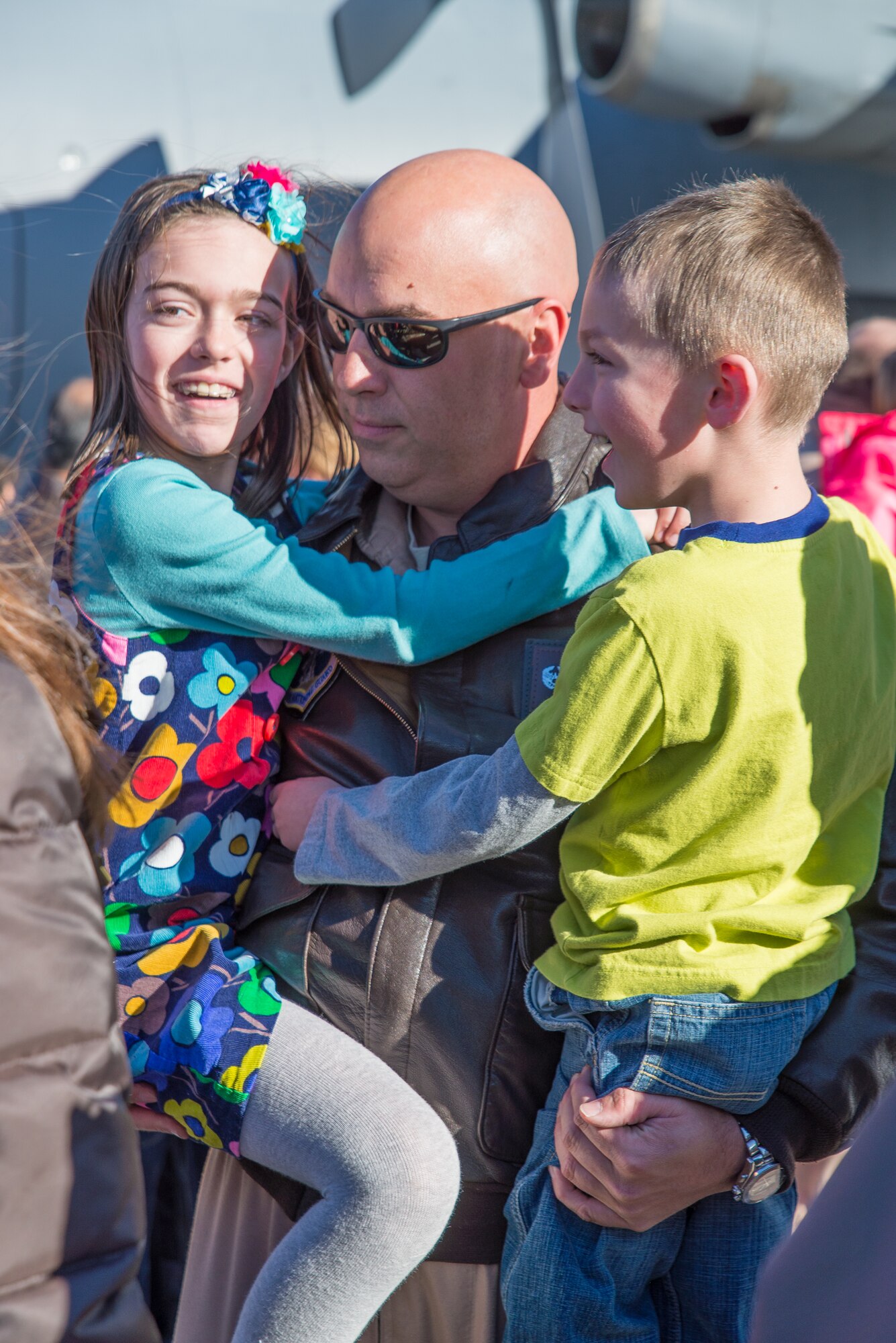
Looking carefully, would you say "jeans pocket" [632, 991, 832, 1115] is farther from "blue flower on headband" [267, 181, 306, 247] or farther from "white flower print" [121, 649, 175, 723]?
"blue flower on headband" [267, 181, 306, 247]

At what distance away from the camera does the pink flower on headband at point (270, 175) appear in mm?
1963

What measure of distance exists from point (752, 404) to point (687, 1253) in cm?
115

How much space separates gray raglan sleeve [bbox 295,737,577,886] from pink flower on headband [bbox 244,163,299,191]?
1.09m

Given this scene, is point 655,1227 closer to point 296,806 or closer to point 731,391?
point 296,806

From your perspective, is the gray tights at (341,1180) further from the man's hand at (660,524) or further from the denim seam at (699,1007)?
the man's hand at (660,524)

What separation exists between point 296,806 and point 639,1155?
712mm

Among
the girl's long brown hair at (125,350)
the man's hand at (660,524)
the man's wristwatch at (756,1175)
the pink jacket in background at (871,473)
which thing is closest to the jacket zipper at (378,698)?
the girl's long brown hair at (125,350)

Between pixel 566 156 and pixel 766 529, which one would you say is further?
pixel 566 156

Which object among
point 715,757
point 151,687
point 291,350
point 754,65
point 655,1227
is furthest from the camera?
point 754,65

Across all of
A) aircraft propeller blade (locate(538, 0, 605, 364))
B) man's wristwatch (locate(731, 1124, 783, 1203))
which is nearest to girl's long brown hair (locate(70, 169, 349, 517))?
man's wristwatch (locate(731, 1124, 783, 1203))

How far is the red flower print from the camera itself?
1.75 m

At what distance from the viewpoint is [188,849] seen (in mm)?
1739

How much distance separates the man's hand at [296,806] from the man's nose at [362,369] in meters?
0.65

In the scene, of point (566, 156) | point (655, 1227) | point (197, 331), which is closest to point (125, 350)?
point (197, 331)
